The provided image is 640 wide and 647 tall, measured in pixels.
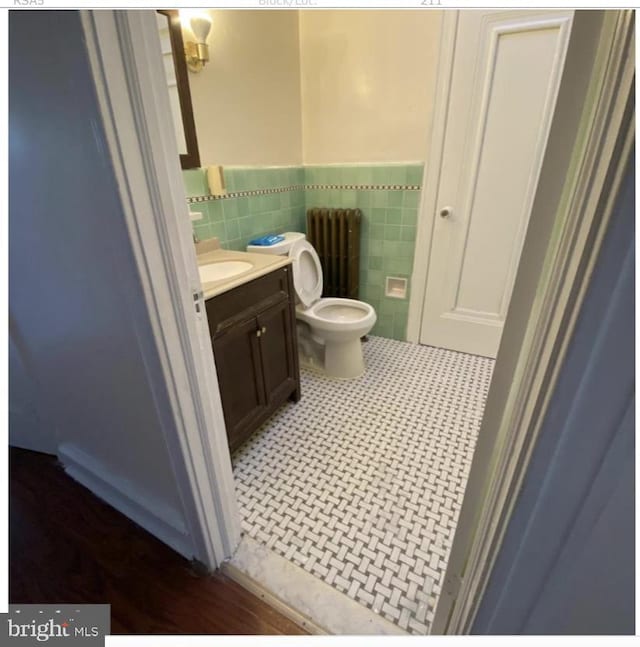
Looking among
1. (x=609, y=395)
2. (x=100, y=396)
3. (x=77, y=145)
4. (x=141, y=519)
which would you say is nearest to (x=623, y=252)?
(x=609, y=395)

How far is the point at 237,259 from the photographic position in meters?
1.55

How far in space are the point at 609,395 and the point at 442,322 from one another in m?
2.04

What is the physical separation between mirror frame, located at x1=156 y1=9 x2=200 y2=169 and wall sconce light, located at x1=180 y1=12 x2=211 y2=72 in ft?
0.14

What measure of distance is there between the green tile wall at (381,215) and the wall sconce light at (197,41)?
37.7 inches

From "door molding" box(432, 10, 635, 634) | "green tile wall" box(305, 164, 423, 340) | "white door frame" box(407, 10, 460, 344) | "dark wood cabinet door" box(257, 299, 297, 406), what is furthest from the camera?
"green tile wall" box(305, 164, 423, 340)

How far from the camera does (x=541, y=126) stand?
1.69 meters

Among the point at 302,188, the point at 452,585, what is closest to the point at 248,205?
the point at 302,188

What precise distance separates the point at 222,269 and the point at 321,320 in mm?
629

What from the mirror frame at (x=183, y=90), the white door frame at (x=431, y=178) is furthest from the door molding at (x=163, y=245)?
the white door frame at (x=431, y=178)

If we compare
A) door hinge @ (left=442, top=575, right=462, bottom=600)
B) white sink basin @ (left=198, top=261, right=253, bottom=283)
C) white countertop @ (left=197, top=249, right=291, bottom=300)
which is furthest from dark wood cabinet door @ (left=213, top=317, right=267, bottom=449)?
door hinge @ (left=442, top=575, right=462, bottom=600)

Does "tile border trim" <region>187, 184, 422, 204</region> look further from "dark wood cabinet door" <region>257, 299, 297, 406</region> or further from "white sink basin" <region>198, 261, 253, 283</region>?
"dark wood cabinet door" <region>257, 299, 297, 406</region>

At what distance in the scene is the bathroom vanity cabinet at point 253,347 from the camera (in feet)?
4.00

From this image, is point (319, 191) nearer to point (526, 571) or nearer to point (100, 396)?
point (100, 396)

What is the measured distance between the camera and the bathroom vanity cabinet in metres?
1.22
